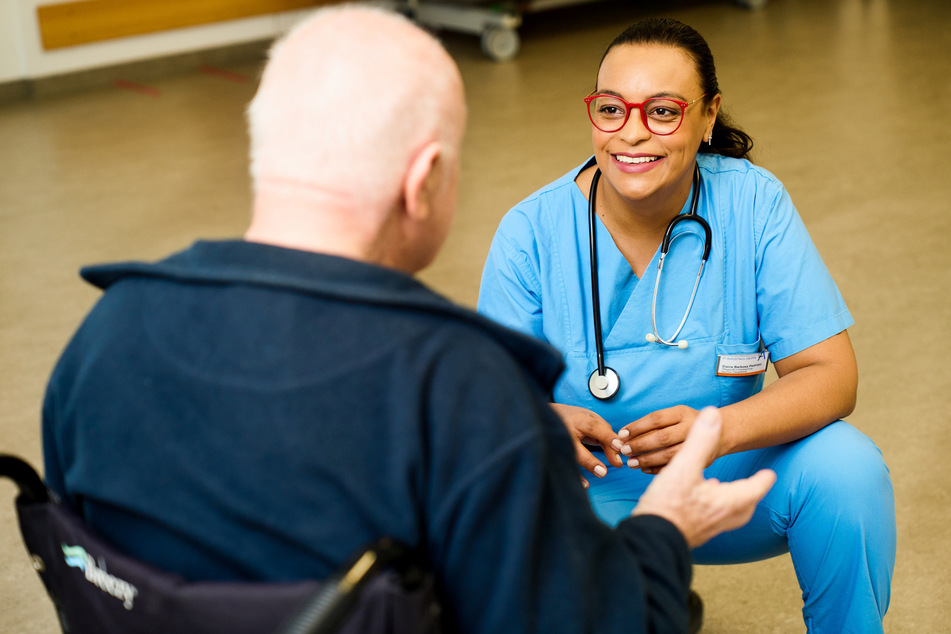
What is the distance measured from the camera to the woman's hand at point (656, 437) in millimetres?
1313

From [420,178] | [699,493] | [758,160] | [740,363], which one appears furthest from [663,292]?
[758,160]

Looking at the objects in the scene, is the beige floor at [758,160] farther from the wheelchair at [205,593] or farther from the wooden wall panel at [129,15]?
the wheelchair at [205,593]

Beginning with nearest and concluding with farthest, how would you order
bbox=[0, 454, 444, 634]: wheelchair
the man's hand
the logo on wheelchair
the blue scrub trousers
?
bbox=[0, 454, 444, 634]: wheelchair → the logo on wheelchair → the man's hand → the blue scrub trousers

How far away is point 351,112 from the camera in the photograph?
757 mm

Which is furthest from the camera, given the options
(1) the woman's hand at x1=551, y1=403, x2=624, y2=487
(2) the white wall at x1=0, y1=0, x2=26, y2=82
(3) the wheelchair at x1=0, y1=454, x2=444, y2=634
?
(2) the white wall at x1=0, y1=0, x2=26, y2=82

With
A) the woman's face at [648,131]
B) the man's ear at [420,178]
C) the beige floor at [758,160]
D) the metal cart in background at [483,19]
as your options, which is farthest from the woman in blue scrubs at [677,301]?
the metal cart in background at [483,19]

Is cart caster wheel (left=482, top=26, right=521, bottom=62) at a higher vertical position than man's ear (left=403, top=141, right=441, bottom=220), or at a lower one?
lower

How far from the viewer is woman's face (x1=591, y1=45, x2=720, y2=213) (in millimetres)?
1440

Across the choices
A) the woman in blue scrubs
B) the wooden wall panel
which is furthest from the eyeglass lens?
the wooden wall panel

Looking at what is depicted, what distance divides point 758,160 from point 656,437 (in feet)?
8.86

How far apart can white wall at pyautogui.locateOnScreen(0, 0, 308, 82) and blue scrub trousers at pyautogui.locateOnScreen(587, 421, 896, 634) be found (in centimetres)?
563

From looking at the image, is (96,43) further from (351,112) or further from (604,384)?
(351,112)

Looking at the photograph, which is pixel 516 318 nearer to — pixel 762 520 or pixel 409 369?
pixel 762 520

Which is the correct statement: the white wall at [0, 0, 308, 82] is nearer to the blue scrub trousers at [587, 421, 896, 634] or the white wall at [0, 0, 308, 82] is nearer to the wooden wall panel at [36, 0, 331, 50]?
the wooden wall panel at [36, 0, 331, 50]
